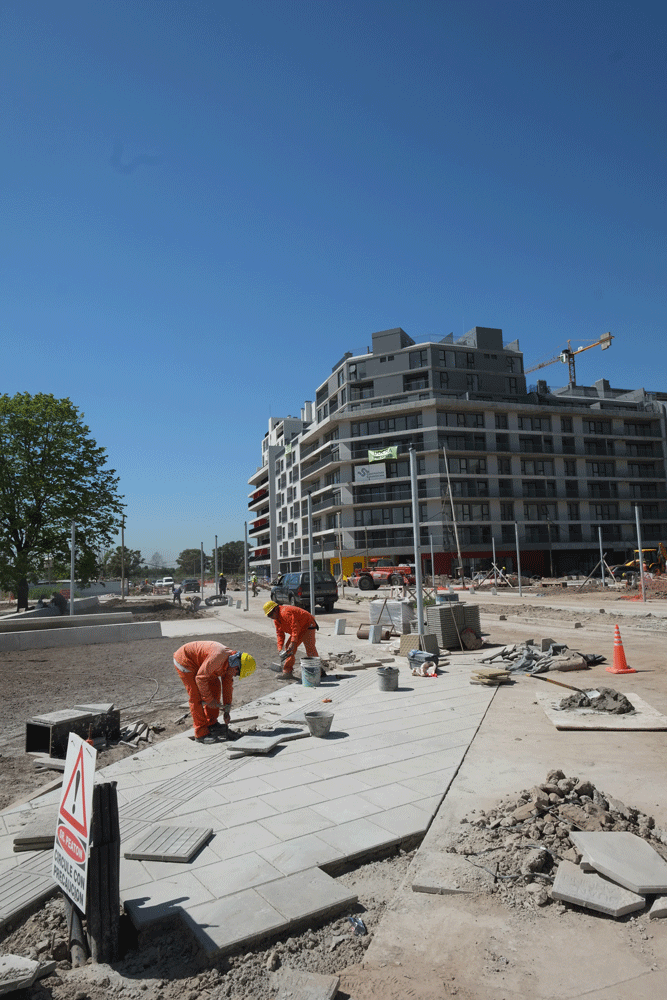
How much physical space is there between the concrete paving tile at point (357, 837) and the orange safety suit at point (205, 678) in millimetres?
2831

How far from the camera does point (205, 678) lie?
7098 mm

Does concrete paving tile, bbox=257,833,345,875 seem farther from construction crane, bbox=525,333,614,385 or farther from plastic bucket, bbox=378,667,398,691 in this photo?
construction crane, bbox=525,333,614,385

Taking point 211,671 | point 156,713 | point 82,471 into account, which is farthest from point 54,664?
point 82,471

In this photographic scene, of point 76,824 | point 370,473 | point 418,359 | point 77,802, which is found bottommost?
point 76,824

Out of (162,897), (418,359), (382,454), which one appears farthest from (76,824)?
(418,359)

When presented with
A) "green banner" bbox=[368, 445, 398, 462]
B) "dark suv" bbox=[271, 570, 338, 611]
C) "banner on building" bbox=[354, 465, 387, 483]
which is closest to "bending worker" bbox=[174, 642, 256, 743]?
"dark suv" bbox=[271, 570, 338, 611]

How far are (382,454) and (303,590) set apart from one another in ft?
116

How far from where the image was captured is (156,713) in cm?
919

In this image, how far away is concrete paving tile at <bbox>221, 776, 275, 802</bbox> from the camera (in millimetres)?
5404

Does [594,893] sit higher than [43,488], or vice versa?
[43,488]

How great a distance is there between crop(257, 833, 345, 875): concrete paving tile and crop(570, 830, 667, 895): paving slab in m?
1.59

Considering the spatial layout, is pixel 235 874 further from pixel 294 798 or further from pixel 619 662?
pixel 619 662

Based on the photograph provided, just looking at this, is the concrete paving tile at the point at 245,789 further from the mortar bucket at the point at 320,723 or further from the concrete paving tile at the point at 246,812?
the mortar bucket at the point at 320,723

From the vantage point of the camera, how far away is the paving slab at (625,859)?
11.4 feet
